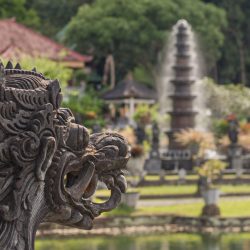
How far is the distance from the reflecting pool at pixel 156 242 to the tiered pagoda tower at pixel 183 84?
23.0 m

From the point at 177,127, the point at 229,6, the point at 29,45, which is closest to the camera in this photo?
the point at 177,127

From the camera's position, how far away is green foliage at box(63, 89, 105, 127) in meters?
41.2

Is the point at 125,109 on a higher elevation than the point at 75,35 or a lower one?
lower

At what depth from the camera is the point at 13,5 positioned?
62.3 m

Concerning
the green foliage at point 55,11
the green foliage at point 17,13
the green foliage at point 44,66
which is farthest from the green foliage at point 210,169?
the green foliage at point 55,11

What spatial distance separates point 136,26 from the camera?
64.1m

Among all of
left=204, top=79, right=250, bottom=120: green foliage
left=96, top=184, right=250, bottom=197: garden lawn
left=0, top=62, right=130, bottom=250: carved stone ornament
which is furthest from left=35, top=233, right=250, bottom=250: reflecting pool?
left=204, top=79, right=250, bottom=120: green foliage

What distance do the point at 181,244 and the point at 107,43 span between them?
45087mm

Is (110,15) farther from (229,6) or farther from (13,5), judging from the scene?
(229,6)

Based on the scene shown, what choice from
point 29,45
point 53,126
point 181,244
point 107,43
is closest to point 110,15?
point 107,43

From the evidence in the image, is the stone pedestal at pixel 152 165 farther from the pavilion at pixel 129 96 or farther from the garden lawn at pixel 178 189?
the pavilion at pixel 129 96

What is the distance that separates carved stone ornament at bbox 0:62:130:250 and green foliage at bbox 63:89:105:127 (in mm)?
30311

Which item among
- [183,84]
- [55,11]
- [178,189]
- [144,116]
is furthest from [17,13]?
[178,189]

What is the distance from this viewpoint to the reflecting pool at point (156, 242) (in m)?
19.3
